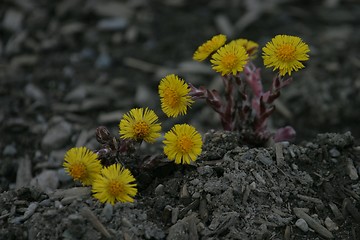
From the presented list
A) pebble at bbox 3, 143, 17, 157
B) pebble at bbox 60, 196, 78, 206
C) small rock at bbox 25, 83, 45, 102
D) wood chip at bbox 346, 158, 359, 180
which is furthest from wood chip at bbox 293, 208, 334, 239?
small rock at bbox 25, 83, 45, 102

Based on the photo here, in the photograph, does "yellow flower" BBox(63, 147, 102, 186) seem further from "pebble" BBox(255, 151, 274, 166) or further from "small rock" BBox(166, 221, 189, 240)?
"pebble" BBox(255, 151, 274, 166)

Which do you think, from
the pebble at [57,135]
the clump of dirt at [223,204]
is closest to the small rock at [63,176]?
the pebble at [57,135]

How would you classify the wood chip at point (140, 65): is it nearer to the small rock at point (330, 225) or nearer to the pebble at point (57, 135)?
the pebble at point (57, 135)

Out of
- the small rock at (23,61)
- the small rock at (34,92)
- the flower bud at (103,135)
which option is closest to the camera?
the flower bud at (103,135)

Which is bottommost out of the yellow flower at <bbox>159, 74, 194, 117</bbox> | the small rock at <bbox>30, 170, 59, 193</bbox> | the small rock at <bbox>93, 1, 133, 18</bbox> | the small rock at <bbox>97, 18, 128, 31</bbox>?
the small rock at <bbox>30, 170, 59, 193</bbox>

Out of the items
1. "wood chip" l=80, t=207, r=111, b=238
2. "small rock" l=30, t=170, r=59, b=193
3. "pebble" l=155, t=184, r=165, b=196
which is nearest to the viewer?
"wood chip" l=80, t=207, r=111, b=238

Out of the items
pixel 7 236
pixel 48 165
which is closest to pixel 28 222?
pixel 7 236

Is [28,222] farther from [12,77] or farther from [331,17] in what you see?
[331,17]

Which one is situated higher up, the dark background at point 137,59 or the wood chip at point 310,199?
the dark background at point 137,59
